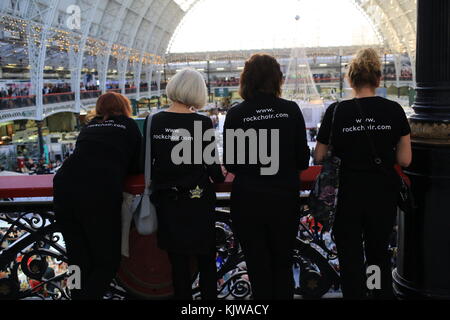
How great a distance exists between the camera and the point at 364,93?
264cm

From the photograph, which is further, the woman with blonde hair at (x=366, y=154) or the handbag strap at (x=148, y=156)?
the handbag strap at (x=148, y=156)

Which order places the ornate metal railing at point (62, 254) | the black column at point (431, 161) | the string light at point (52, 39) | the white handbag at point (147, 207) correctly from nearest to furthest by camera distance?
the white handbag at point (147, 207) < the black column at point (431, 161) < the ornate metal railing at point (62, 254) < the string light at point (52, 39)

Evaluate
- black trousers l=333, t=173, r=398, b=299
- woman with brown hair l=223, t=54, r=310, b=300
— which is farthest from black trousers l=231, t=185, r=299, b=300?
black trousers l=333, t=173, r=398, b=299

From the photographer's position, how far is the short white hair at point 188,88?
263 centimetres

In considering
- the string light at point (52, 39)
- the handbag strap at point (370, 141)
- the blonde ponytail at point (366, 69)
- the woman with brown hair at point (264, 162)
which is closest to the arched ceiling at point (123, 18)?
the string light at point (52, 39)

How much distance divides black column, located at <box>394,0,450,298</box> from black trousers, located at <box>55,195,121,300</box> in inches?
79.2

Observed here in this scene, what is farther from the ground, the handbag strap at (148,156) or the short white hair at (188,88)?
the short white hair at (188,88)

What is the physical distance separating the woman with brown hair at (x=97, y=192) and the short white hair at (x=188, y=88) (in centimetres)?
41

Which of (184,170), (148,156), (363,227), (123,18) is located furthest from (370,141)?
(123,18)

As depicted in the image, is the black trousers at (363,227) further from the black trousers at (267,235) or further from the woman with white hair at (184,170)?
the woman with white hair at (184,170)

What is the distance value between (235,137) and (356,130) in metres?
0.72
